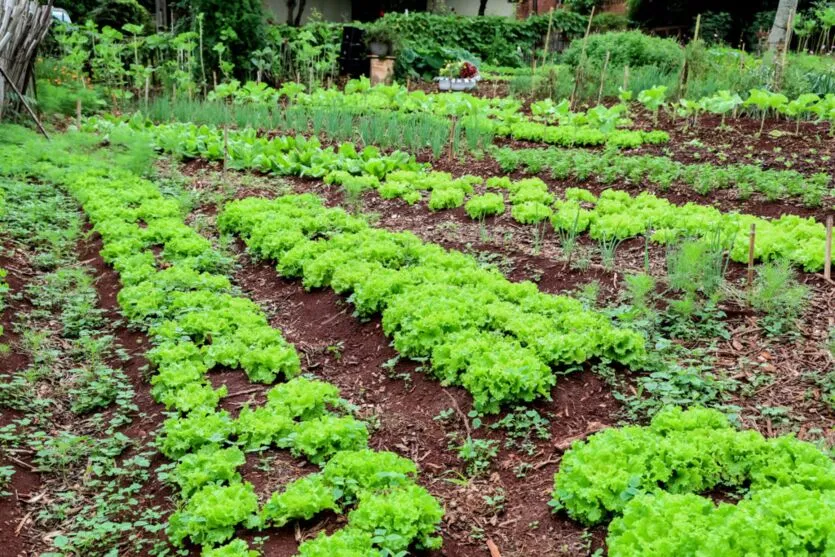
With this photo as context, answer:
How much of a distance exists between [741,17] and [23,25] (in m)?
22.9

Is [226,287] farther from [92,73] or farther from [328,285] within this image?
[92,73]

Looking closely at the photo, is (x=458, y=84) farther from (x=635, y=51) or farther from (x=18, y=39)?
(x=18, y=39)

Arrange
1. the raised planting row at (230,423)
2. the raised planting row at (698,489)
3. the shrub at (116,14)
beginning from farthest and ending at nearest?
the shrub at (116,14) → the raised planting row at (230,423) → the raised planting row at (698,489)

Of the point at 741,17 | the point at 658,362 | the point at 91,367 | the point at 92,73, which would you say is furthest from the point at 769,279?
the point at 741,17

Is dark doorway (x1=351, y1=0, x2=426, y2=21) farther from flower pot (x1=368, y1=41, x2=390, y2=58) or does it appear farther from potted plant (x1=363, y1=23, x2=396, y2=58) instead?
flower pot (x1=368, y1=41, x2=390, y2=58)

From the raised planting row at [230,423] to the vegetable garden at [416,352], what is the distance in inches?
0.8

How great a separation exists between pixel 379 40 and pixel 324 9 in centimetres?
1168

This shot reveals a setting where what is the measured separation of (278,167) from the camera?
9.94 m

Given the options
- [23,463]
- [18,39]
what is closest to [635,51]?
[18,39]

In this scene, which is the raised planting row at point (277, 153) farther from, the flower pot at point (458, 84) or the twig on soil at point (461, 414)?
the flower pot at point (458, 84)

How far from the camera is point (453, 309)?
5.03m

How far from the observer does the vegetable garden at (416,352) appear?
340 centimetres

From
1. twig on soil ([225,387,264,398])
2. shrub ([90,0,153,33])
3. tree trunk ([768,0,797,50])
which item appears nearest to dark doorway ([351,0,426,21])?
shrub ([90,0,153,33])

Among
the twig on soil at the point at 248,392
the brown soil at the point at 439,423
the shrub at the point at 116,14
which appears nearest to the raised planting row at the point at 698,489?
the brown soil at the point at 439,423
